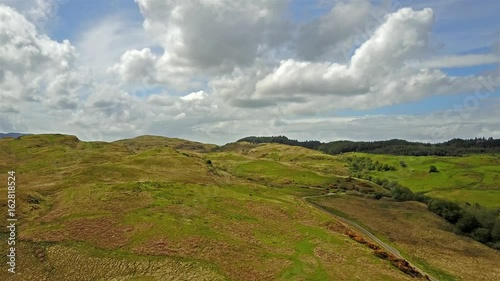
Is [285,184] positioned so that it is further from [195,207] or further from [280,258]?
[280,258]

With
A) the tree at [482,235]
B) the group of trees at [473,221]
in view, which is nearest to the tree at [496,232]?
the group of trees at [473,221]

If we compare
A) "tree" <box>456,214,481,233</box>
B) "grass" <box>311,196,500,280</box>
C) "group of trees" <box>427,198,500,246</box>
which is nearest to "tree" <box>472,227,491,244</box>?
"group of trees" <box>427,198,500,246</box>

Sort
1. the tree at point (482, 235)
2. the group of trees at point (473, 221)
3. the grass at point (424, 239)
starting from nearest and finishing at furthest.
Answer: the grass at point (424, 239)
the tree at point (482, 235)
the group of trees at point (473, 221)

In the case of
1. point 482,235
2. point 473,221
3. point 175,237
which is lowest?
point 482,235

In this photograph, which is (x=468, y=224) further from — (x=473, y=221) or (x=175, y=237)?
(x=175, y=237)

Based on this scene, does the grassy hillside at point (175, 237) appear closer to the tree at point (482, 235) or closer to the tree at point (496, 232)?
the tree at point (482, 235)

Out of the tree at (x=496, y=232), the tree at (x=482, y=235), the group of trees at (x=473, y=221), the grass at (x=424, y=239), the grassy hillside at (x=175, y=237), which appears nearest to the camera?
the grassy hillside at (x=175, y=237)

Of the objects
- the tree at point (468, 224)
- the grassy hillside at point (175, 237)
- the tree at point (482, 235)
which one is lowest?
the tree at point (482, 235)

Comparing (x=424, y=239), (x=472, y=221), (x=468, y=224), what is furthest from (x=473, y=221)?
(x=424, y=239)

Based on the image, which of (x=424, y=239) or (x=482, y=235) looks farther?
(x=482, y=235)

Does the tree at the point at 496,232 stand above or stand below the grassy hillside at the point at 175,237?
below

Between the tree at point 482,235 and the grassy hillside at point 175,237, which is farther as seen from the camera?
the tree at point 482,235
